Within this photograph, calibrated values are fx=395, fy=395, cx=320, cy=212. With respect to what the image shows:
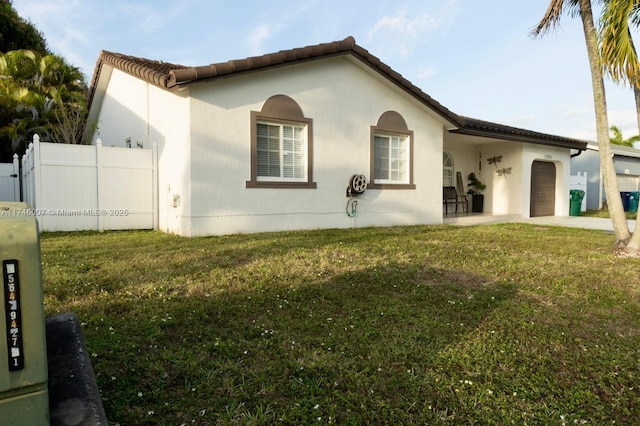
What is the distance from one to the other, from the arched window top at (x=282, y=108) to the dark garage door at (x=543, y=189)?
34.5 feet

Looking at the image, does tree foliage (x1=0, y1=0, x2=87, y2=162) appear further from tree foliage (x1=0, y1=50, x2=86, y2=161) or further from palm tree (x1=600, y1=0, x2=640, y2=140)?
palm tree (x1=600, y1=0, x2=640, y2=140)

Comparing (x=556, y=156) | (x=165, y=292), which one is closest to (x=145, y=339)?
(x=165, y=292)

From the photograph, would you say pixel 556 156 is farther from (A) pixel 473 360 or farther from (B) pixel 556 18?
(A) pixel 473 360

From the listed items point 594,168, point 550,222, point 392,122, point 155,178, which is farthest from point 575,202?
point 155,178

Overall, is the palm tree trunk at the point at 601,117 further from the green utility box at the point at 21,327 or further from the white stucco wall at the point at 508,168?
the green utility box at the point at 21,327

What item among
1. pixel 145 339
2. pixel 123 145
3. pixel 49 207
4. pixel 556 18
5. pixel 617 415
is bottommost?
pixel 617 415

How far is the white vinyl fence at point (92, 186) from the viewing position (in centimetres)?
824

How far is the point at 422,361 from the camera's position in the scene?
2785 millimetres

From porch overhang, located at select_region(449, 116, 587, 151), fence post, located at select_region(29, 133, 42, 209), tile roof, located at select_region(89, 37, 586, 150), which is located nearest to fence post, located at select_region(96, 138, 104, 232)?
fence post, located at select_region(29, 133, 42, 209)

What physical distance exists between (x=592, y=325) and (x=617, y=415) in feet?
4.90

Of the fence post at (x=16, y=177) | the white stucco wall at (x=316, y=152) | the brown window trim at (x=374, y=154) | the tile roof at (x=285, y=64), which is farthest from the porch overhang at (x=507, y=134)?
the fence post at (x=16, y=177)

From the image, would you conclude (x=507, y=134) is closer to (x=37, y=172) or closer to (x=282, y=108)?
(x=282, y=108)

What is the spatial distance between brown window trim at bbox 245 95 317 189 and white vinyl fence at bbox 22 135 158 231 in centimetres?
251

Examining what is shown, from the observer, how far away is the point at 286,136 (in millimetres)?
9227
